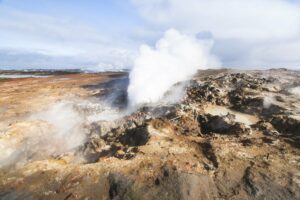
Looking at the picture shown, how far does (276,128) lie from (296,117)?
891 mm

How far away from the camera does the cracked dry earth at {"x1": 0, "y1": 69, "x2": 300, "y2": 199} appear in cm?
862

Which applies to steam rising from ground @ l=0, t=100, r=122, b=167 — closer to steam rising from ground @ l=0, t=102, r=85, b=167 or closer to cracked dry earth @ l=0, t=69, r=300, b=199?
steam rising from ground @ l=0, t=102, r=85, b=167

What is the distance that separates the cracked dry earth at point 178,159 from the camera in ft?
28.3

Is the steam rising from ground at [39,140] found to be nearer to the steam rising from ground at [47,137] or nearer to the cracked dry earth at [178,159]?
the steam rising from ground at [47,137]

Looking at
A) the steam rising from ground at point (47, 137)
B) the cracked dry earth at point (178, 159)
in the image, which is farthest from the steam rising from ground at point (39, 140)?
the cracked dry earth at point (178, 159)

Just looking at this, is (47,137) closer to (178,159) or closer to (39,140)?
(39,140)

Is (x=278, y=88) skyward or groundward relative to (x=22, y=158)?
skyward

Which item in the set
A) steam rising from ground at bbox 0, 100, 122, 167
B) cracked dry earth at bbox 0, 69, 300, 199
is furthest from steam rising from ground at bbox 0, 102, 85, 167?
cracked dry earth at bbox 0, 69, 300, 199

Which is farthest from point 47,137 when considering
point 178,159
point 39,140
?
point 178,159

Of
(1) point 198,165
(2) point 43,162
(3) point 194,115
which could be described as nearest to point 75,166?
(2) point 43,162

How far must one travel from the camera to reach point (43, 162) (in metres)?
10.4

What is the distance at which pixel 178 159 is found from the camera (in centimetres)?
975

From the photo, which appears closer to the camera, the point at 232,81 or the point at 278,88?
the point at 278,88

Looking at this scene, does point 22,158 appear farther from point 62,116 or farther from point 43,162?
point 62,116
